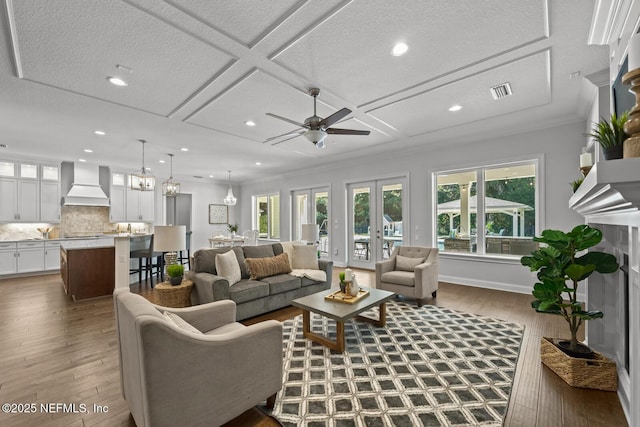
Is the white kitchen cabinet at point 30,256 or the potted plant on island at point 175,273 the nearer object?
the potted plant on island at point 175,273

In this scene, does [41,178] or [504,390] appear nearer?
[504,390]

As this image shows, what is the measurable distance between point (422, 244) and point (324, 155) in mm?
2983

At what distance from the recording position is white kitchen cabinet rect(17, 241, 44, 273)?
5.97 meters

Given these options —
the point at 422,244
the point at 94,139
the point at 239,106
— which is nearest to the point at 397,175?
the point at 422,244

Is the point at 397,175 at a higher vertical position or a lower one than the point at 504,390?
higher

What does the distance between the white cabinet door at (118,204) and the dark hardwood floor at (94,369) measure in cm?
368

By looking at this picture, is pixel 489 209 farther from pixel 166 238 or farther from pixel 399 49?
pixel 166 238

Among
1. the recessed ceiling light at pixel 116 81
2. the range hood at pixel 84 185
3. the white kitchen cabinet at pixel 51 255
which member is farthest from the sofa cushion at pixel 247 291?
the range hood at pixel 84 185

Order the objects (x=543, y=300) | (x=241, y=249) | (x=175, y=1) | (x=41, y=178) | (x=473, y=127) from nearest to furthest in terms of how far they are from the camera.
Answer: (x=175, y=1) → (x=543, y=300) → (x=241, y=249) → (x=473, y=127) → (x=41, y=178)

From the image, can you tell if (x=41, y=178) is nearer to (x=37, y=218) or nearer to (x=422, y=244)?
(x=37, y=218)

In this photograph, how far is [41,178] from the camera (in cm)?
652

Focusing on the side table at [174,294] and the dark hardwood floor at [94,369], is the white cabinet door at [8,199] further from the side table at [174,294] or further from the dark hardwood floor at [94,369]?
the side table at [174,294]

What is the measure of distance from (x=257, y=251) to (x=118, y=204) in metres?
5.94

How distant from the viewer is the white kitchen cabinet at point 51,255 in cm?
629
